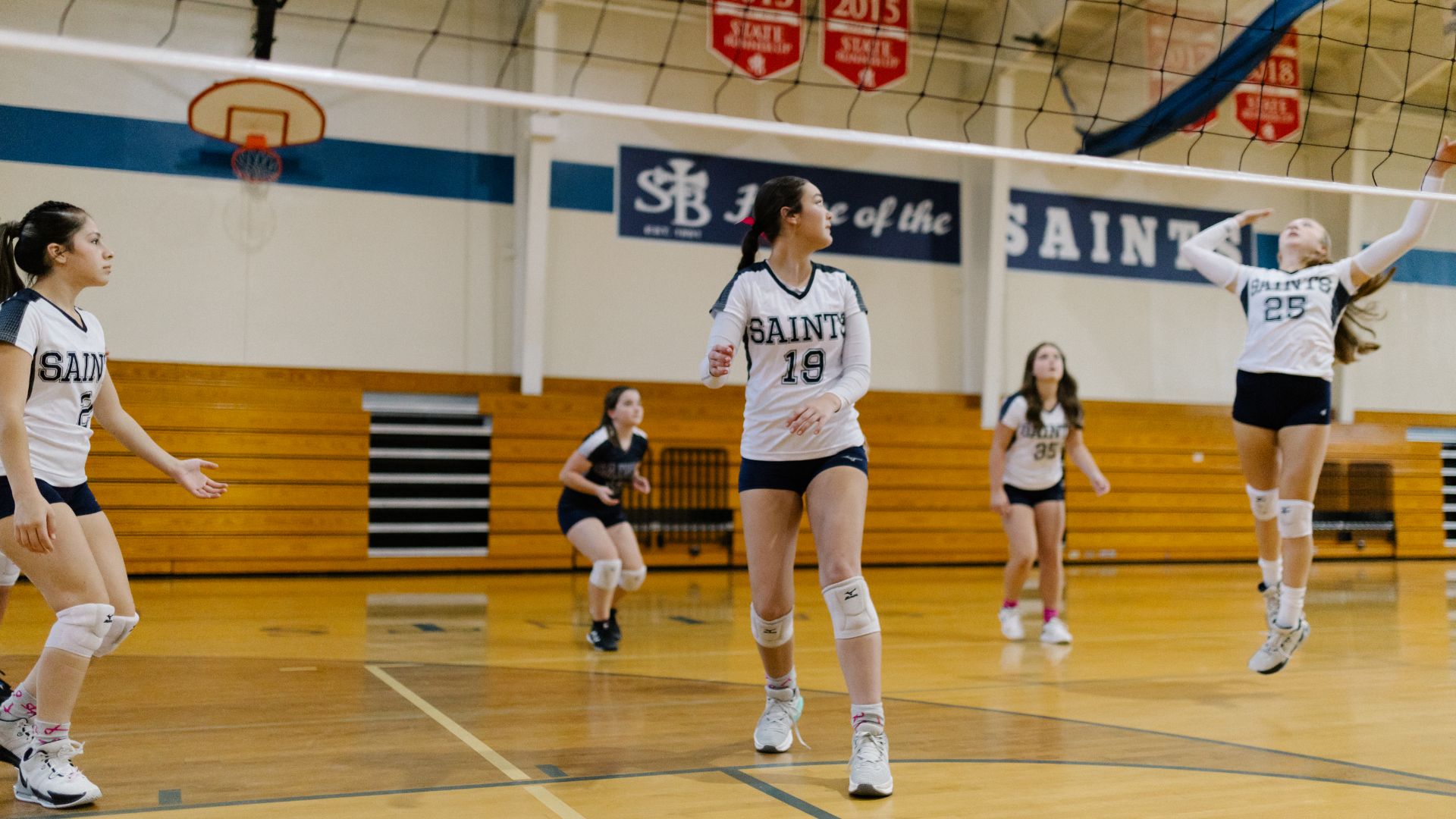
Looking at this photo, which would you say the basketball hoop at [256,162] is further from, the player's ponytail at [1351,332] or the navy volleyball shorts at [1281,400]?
the player's ponytail at [1351,332]

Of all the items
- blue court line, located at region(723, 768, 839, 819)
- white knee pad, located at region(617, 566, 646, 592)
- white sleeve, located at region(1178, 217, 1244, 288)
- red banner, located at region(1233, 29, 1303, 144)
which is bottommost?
blue court line, located at region(723, 768, 839, 819)

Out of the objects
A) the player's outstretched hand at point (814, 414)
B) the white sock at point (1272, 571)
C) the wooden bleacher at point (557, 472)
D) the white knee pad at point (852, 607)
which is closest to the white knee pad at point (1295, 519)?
the white sock at point (1272, 571)

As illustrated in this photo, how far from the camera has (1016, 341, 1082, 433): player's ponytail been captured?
6.43m

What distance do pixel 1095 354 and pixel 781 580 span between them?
11.1m

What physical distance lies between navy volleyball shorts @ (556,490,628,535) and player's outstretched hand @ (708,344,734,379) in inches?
122

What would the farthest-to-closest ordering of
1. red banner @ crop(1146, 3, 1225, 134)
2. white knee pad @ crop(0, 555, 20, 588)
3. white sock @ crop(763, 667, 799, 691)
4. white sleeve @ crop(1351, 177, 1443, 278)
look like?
red banner @ crop(1146, 3, 1225, 134)
white sleeve @ crop(1351, 177, 1443, 278)
white sock @ crop(763, 667, 799, 691)
white knee pad @ crop(0, 555, 20, 588)

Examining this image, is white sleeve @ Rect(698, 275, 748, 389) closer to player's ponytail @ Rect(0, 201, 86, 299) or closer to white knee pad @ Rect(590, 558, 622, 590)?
player's ponytail @ Rect(0, 201, 86, 299)

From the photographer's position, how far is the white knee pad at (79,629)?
287 cm

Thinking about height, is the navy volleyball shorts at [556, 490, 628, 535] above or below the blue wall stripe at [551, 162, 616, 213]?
below

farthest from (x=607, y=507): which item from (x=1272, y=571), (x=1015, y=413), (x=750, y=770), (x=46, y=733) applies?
(x=46, y=733)

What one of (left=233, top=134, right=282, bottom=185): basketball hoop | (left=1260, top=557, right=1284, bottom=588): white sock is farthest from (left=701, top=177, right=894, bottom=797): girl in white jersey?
(left=233, top=134, right=282, bottom=185): basketball hoop

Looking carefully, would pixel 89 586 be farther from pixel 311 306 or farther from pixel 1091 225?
pixel 1091 225

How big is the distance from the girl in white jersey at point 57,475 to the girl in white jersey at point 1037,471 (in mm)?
4418

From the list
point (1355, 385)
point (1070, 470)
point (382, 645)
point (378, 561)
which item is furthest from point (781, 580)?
point (1355, 385)
